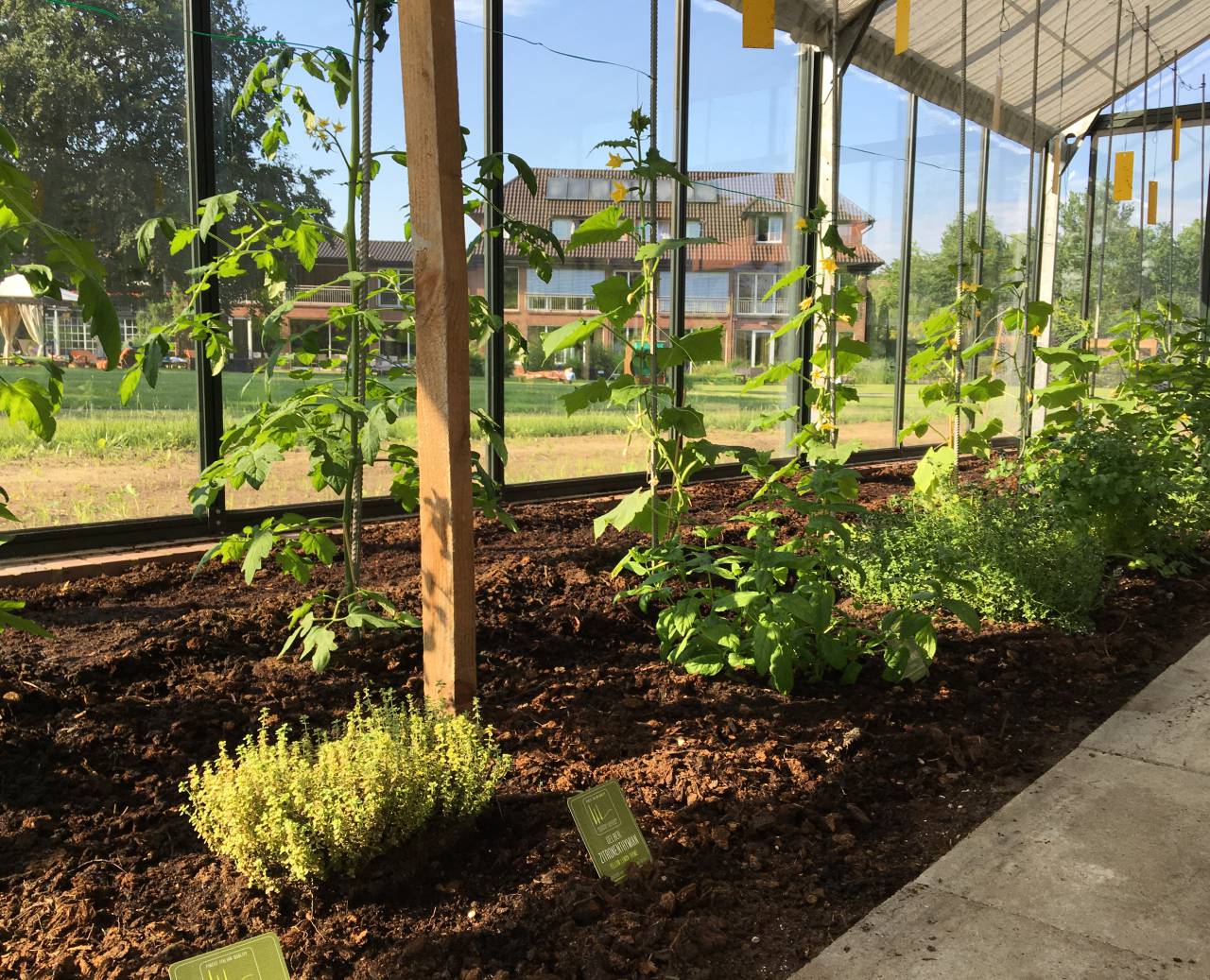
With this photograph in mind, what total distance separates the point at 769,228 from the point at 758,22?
3699mm

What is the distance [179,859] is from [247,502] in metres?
2.67

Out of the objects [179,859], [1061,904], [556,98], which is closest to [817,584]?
[1061,904]

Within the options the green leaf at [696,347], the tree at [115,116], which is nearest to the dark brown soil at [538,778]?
the green leaf at [696,347]

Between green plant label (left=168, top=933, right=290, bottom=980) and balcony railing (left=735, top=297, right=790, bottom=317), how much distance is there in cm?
537

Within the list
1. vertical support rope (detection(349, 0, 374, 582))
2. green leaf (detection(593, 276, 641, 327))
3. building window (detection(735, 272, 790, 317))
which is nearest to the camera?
vertical support rope (detection(349, 0, 374, 582))

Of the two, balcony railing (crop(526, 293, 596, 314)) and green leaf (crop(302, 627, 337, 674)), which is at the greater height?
balcony railing (crop(526, 293, 596, 314))

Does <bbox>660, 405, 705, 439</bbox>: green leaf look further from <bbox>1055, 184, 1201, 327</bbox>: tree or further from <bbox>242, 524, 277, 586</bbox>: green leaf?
<bbox>1055, 184, 1201, 327</bbox>: tree

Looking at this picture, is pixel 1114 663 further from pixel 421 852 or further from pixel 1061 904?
pixel 421 852

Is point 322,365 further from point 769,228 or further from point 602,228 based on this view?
point 769,228

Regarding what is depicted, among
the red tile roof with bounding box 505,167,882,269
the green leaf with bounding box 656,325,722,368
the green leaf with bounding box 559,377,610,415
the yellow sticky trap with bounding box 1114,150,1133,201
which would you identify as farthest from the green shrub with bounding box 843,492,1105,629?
the yellow sticky trap with bounding box 1114,150,1133,201

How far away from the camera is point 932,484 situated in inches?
178

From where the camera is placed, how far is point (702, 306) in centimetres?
615

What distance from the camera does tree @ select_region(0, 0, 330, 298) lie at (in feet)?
11.5

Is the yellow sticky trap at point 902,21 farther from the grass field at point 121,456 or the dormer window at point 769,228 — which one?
the dormer window at point 769,228
